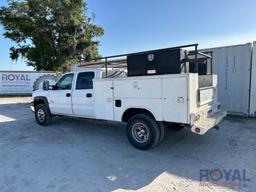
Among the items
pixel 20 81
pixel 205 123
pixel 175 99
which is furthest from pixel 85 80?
pixel 20 81

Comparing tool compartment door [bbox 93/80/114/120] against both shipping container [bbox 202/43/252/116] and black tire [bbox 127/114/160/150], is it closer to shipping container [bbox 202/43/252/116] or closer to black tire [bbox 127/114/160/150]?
black tire [bbox 127/114/160/150]

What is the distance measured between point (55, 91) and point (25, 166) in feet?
11.2

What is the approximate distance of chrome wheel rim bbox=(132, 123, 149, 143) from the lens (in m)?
5.45

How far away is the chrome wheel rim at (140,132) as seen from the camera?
17.9 ft

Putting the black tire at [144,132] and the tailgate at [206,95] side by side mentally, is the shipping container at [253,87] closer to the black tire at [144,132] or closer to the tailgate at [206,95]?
the tailgate at [206,95]

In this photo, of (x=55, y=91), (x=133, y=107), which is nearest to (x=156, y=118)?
(x=133, y=107)

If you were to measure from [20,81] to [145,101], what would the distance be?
17455mm

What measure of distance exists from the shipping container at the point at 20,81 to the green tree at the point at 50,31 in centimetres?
643

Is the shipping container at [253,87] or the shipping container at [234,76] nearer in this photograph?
the shipping container at [253,87]

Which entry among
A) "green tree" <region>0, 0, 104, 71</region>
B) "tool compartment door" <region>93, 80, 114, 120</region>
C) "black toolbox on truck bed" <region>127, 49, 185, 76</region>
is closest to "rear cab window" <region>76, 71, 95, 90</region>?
"tool compartment door" <region>93, 80, 114, 120</region>

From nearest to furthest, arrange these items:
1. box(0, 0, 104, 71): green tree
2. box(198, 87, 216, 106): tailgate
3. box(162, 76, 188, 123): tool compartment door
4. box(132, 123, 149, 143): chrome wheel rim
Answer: box(162, 76, 188, 123): tool compartment door, box(198, 87, 216, 106): tailgate, box(132, 123, 149, 143): chrome wheel rim, box(0, 0, 104, 71): green tree

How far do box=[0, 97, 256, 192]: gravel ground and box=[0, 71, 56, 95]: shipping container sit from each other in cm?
1335

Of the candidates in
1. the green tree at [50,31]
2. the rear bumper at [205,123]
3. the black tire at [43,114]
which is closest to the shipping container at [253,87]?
the rear bumper at [205,123]

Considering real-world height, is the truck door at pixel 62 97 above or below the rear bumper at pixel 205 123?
above
